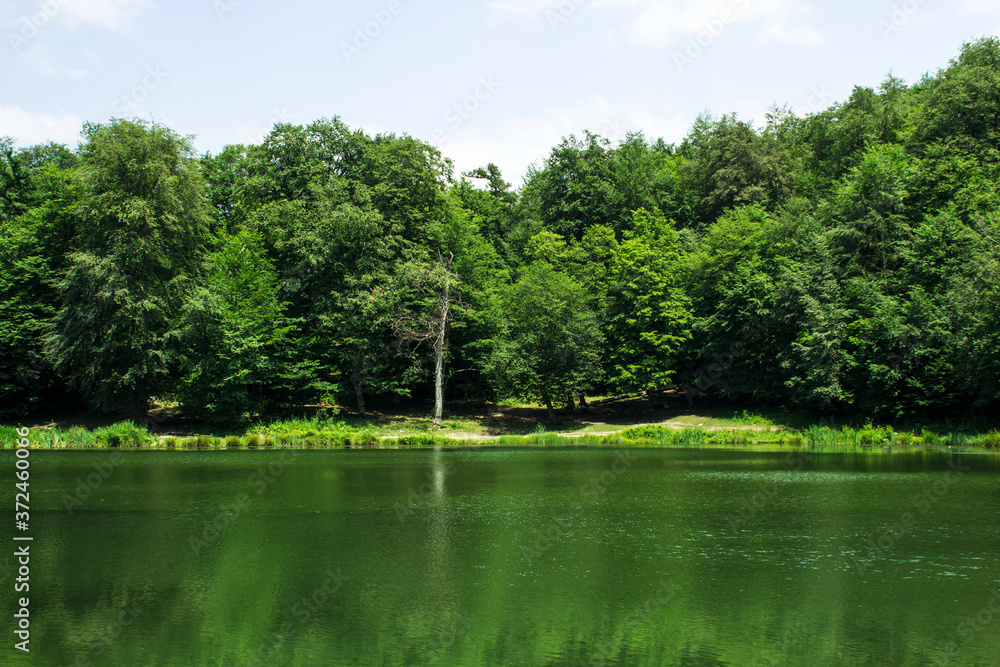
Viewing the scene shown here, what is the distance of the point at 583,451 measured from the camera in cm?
3325

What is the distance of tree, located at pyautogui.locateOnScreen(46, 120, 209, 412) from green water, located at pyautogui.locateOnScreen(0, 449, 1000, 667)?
17874 millimetres

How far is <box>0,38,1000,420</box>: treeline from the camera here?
38.1 meters

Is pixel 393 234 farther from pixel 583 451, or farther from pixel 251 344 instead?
pixel 583 451

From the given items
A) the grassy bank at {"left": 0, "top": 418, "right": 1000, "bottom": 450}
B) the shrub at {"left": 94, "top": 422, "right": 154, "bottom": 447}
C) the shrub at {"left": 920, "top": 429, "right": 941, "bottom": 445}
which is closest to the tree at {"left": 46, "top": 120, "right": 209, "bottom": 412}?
the grassy bank at {"left": 0, "top": 418, "right": 1000, "bottom": 450}

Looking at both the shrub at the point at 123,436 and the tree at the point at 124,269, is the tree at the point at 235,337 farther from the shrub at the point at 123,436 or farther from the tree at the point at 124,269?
the shrub at the point at 123,436

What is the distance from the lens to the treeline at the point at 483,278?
38125mm

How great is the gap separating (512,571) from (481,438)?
28685mm

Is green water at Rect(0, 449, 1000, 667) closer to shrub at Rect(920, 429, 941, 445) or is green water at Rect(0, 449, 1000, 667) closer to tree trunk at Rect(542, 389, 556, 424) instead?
shrub at Rect(920, 429, 941, 445)

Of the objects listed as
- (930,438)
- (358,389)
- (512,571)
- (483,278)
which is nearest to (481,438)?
(358,389)

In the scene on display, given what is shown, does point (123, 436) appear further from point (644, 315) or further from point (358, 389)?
point (644, 315)

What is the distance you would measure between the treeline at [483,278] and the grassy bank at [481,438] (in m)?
2.65

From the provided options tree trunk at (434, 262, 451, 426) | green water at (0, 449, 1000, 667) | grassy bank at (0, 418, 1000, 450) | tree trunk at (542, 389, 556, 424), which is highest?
tree trunk at (434, 262, 451, 426)

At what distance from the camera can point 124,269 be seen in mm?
38688

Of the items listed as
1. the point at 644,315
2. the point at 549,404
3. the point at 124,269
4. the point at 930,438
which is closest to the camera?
the point at 930,438
